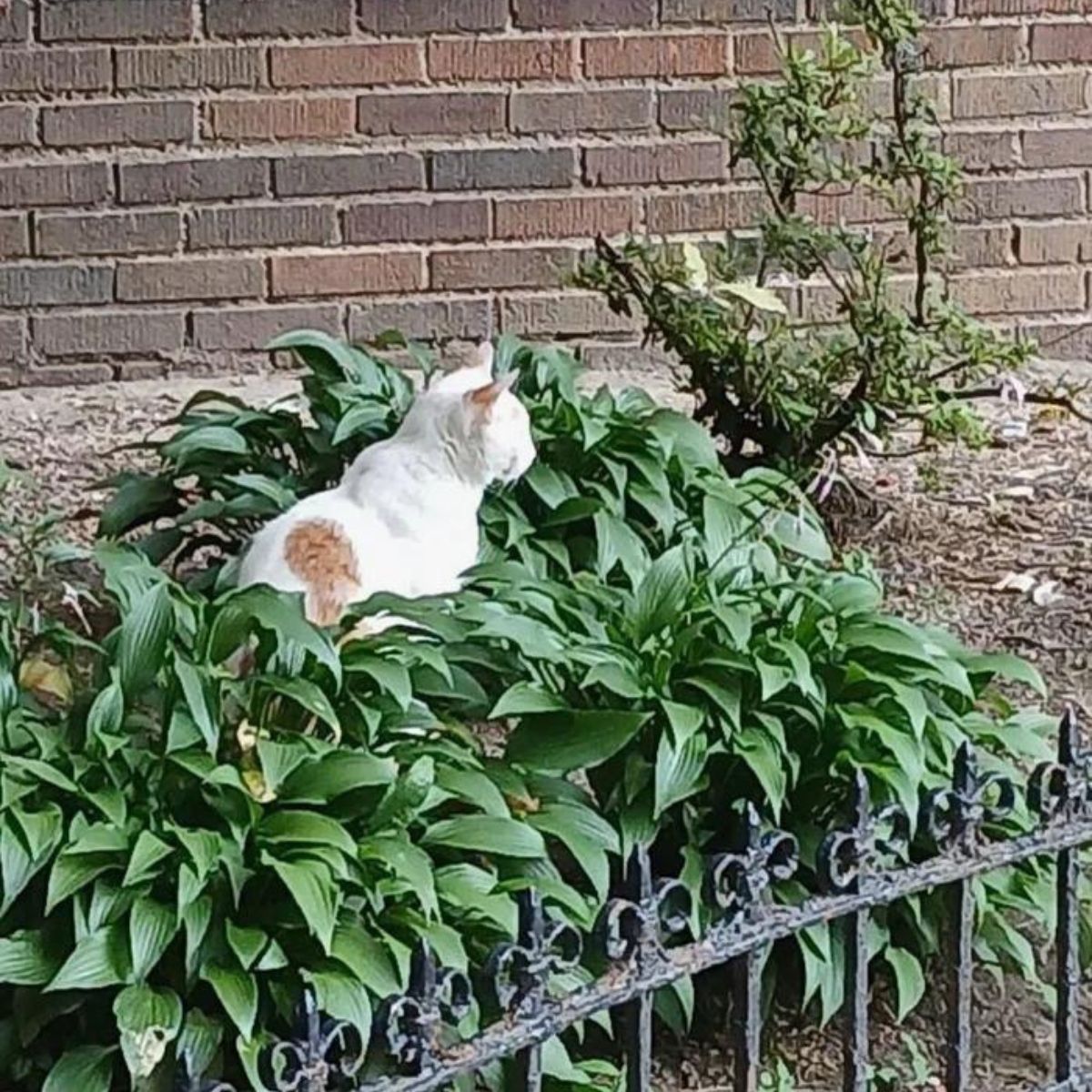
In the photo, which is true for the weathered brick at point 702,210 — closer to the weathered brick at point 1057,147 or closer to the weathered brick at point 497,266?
the weathered brick at point 497,266

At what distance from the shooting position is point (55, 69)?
7.03 meters

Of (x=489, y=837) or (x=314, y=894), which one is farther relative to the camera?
(x=489, y=837)

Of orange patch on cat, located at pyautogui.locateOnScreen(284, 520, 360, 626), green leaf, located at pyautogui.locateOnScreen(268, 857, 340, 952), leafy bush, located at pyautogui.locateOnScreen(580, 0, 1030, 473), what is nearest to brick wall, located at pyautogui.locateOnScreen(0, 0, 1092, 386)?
leafy bush, located at pyautogui.locateOnScreen(580, 0, 1030, 473)

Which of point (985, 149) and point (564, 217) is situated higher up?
point (985, 149)

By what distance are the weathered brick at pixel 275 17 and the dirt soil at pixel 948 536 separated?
3.25 ft

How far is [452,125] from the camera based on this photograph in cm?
720

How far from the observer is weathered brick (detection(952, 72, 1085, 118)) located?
291 inches

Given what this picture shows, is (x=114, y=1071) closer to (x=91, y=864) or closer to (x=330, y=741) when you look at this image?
(x=91, y=864)

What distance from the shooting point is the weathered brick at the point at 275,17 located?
7039 millimetres

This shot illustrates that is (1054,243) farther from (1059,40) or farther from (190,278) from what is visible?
(190,278)

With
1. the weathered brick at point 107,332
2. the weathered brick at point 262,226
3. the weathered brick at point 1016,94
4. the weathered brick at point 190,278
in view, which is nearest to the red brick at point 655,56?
the weathered brick at point 1016,94

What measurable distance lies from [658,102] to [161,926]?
15.1 ft

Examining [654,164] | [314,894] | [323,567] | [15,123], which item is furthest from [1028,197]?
[314,894]

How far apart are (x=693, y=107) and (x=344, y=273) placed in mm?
1133
